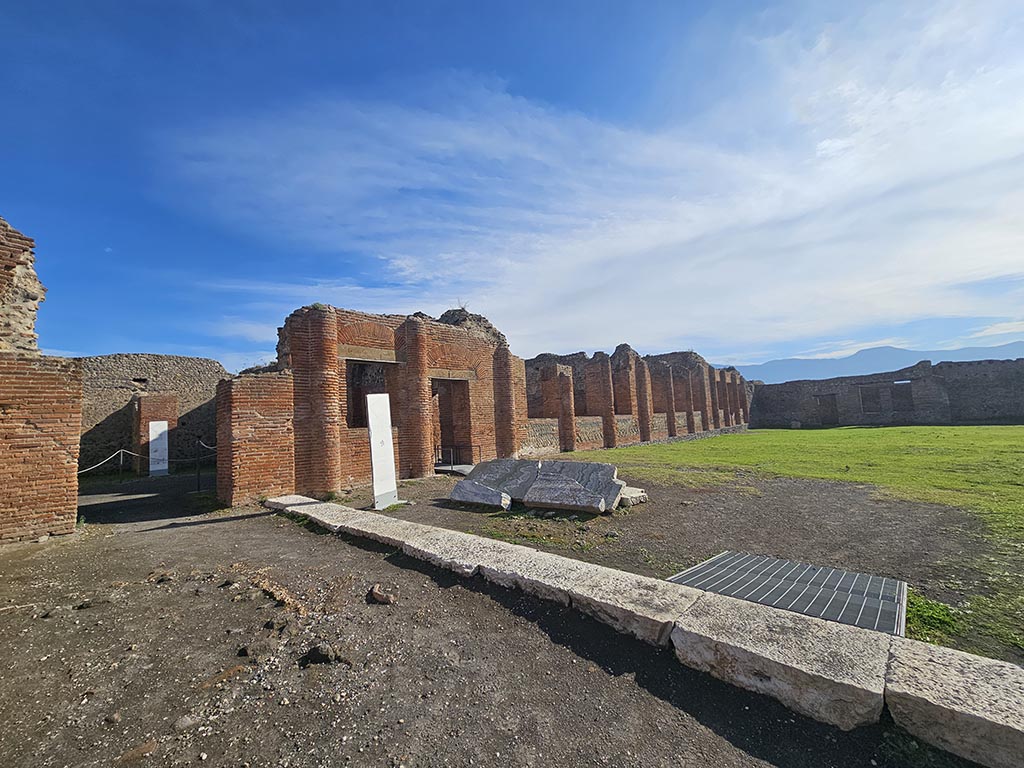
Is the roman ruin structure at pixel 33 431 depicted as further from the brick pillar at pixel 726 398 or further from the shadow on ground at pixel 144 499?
the brick pillar at pixel 726 398

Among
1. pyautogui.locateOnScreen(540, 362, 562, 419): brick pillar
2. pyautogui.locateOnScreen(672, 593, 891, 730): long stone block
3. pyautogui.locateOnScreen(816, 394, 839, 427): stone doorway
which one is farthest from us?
pyautogui.locateOnScreen(816, 394, 839, 427): stone doorway

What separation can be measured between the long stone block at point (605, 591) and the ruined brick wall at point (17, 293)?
819 cm

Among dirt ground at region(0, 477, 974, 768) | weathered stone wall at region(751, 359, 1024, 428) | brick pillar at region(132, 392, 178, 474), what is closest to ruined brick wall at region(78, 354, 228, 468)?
brick pillar at region(132, 392, 178, 474)

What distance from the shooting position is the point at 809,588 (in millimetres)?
3732

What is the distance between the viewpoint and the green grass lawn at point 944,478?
10.2 ft

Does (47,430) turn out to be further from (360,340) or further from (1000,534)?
(1000,534)

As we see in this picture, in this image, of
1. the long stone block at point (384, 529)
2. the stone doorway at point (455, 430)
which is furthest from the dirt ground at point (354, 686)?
the stone doorway at point (455, 430)

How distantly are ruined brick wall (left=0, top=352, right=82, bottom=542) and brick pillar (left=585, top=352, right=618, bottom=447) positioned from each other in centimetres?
1812

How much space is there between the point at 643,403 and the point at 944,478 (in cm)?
1487

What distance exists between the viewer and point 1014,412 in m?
30.4

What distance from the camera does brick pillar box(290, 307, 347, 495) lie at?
919cm

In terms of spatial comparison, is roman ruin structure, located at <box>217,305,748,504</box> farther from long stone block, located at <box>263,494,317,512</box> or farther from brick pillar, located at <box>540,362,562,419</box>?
long stone block, located at <box>263,494,317,512</box>

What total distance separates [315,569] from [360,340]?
22.6 ft

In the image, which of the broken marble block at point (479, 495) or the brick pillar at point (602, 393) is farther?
the brick pillar at point (602, 393)
